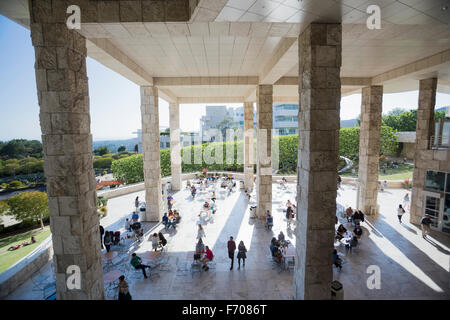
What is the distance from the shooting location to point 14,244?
33.7ft

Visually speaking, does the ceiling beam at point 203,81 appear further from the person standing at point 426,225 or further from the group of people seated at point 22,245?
the person standing at point 426,225

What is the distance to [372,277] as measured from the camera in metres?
7.34

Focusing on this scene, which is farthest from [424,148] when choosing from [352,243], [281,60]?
[281,60]

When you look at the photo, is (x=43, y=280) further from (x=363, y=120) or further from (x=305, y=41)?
(x=363, y=120)

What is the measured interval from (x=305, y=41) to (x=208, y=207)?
412 inches

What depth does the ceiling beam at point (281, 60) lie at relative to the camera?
22.1ft

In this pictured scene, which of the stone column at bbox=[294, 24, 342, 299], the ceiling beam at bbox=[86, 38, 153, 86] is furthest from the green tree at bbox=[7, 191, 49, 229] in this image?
the stone column at bbox=[294, 24, 342, 299]

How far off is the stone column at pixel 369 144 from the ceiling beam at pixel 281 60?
643cm

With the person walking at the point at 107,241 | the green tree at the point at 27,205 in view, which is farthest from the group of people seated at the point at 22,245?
the person walking at the point at 107,241

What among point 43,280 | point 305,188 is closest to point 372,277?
point 305,188

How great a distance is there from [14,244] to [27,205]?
1875mm

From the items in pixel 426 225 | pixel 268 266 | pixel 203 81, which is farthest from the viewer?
pixel 203 81

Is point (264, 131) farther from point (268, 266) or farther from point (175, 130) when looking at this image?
point (175, 130)

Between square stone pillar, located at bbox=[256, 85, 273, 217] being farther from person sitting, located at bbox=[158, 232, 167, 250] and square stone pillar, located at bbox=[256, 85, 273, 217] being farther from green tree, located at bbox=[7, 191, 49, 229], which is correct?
green tree, located at bbox=[7, 191, 49, 229]
